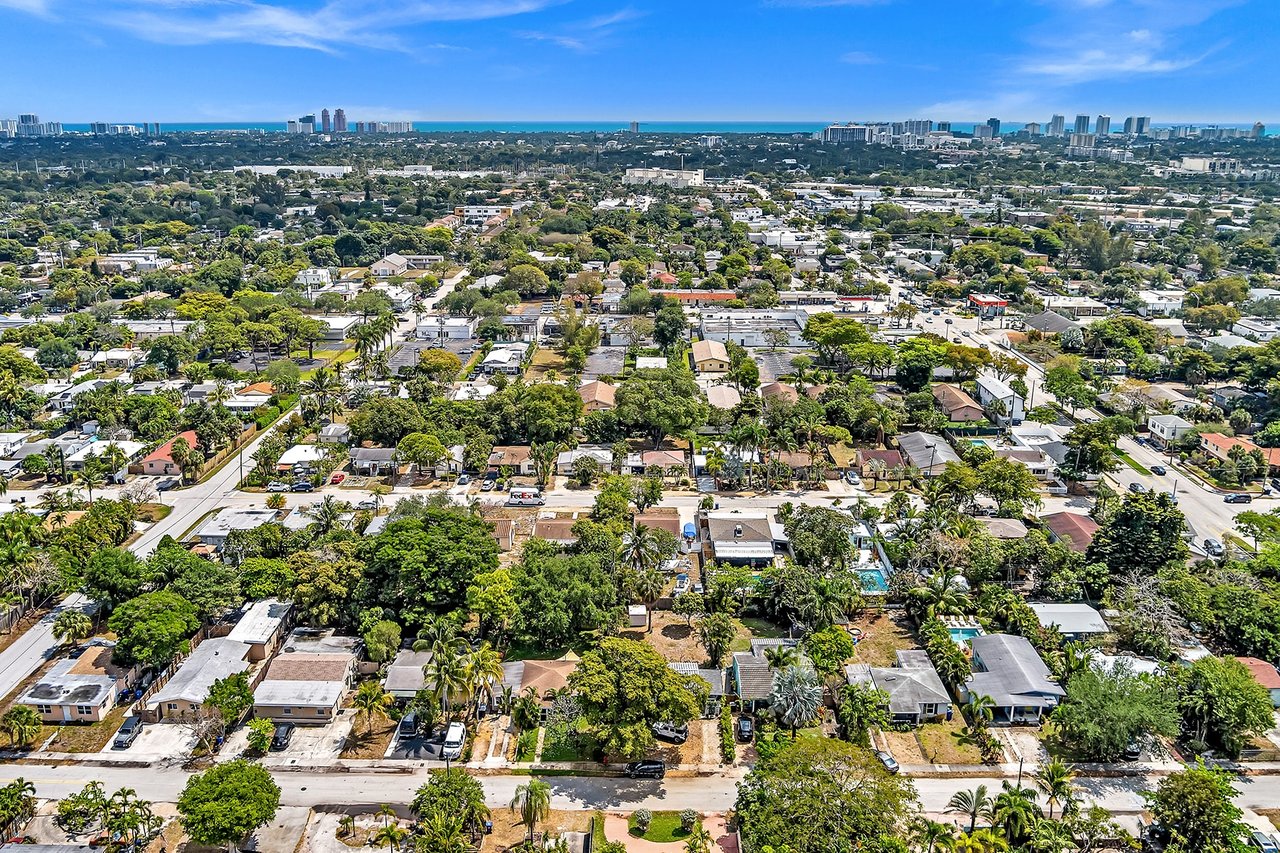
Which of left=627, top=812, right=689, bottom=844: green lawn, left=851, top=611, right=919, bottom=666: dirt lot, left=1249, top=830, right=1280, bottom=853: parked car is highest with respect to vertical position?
left=1249, top=830, right=1280, bottom=853: parked car

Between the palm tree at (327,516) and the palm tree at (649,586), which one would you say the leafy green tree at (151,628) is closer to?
the palm tree at (327,516)

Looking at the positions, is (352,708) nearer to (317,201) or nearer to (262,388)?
(262,388)

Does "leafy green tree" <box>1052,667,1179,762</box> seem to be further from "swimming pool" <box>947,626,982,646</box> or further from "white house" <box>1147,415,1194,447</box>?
"white house" <box>1147,415,1194,447</box>

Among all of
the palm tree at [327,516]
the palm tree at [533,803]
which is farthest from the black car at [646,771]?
the palm tree at [327,516]

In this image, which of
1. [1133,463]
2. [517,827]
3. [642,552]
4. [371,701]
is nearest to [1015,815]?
[517,827]

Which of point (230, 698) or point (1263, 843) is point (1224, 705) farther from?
point (230, 698)

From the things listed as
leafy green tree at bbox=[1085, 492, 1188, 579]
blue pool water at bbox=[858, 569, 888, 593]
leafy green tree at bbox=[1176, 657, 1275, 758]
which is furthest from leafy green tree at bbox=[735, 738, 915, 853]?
leafy green tree at bbox=[1085, 492, 1188, 579]
